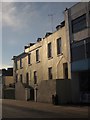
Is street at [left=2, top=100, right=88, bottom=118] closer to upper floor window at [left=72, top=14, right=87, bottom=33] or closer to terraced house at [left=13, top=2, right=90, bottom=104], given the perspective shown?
terraced house at [left=13, top=2, right=90, bottom=104]

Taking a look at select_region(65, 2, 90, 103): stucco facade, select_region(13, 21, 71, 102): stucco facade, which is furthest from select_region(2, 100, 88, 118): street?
select_region(13, 21, 71, 102): stucco facade

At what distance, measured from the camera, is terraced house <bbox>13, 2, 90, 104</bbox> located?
31.2 m

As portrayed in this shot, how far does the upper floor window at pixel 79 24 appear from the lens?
103 ft

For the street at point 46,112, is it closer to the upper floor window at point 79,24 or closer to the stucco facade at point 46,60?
the stucco facade at point 46,60

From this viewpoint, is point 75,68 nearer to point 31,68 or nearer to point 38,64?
point 38,64

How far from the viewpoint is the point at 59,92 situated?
3291 cm

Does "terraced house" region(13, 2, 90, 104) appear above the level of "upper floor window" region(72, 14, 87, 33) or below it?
below

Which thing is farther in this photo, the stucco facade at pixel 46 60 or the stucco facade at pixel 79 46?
the stucco facade at pixel 46 60

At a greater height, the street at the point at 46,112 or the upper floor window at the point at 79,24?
the upper floor window at the point at 79,24

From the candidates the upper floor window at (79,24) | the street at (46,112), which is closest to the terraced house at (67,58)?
the upper floor window at (79,24)

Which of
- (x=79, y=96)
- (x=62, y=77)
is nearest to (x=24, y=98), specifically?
(x=62, y=77)

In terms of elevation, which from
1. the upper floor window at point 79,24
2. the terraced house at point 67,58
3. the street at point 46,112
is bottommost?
the street at point 46,112

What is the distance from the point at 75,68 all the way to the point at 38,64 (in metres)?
12.9

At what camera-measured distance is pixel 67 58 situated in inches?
1344
